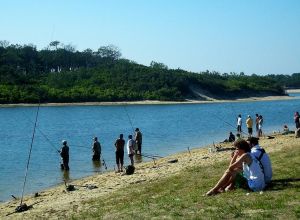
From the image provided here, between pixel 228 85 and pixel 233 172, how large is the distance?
479 ft

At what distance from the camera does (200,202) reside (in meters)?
10.4

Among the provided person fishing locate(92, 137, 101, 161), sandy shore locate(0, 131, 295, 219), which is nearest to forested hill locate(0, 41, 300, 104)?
person fishing locate(92, 137, 101, 161)

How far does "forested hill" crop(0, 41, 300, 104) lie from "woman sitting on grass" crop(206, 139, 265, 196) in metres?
99.1

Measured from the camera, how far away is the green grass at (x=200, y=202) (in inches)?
359

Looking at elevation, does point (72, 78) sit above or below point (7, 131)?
above

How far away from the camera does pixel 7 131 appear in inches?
2224

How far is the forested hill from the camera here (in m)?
118

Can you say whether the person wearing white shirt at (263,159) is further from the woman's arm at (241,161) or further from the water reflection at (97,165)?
the water reflection at (97,165)

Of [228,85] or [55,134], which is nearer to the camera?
[55,134]

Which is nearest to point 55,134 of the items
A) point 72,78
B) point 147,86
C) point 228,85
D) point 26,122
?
point 26,122

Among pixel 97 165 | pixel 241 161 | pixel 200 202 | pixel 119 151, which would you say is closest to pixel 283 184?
pixel 241 161

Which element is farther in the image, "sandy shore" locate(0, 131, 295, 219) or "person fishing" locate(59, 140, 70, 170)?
"person fishing" locate(59, 140, 70, 170)

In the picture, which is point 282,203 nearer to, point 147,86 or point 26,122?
point 26,122

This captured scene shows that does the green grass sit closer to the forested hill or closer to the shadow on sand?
the shadow on sand
